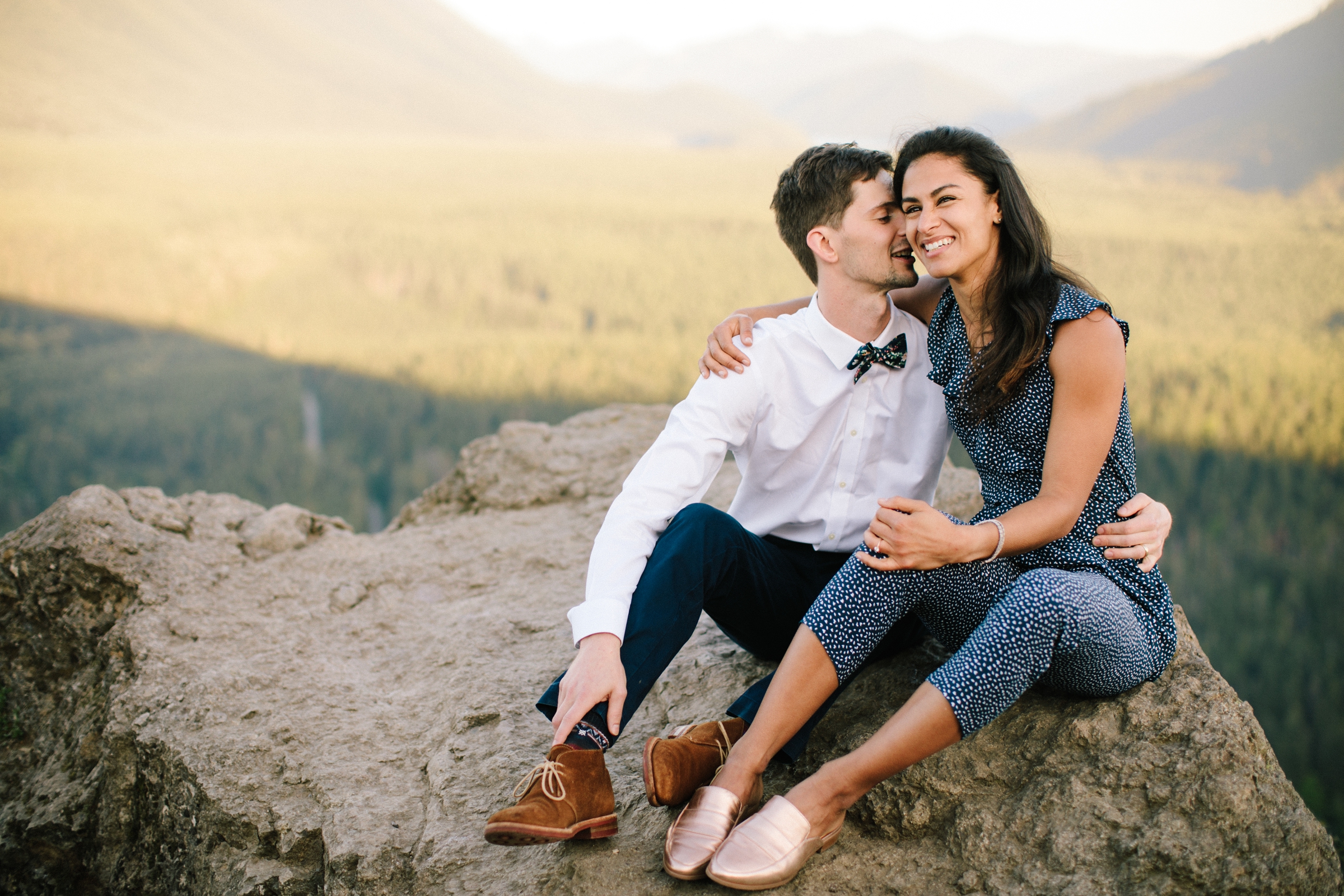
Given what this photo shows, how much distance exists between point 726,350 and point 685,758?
1.00 metres

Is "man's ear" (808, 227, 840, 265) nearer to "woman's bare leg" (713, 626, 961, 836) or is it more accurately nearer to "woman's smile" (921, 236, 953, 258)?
"woman's smile" (921, 236, 953, 258)

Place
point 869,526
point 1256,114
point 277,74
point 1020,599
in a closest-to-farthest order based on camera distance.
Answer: point 1020,599
point 869,526
point 1256,114
point 277,74

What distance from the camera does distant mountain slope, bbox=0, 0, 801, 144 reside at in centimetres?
956

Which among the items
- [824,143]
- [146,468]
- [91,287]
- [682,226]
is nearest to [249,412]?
[146,468]

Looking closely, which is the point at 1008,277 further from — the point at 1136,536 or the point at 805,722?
the point at 805,722

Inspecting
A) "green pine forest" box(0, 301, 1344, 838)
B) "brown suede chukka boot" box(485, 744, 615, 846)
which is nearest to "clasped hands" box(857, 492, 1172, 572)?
"brown suede chukka boot" box(485, 744, 615, 846)

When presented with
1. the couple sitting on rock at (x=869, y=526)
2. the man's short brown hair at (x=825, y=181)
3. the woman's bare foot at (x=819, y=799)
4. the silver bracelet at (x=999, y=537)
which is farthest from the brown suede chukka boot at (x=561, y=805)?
the man's short brown hair at (x=825, y=181)

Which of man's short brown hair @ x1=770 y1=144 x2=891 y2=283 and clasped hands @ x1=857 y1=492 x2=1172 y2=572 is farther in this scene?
man's short brown hair @ x1=770 y1=144 x2=891 y2=283

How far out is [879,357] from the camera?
2.17 metres

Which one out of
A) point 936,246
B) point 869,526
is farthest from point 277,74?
point 869,526

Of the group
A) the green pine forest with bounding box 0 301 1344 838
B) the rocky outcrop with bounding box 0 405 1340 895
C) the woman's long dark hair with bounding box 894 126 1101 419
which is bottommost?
the green pine forest with bounding box 0 301 1344 838

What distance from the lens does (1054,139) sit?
12578 millimetres

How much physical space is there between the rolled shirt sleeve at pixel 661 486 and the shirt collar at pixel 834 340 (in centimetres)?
19

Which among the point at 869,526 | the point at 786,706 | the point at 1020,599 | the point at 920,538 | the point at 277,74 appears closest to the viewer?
the point at 1020,599
